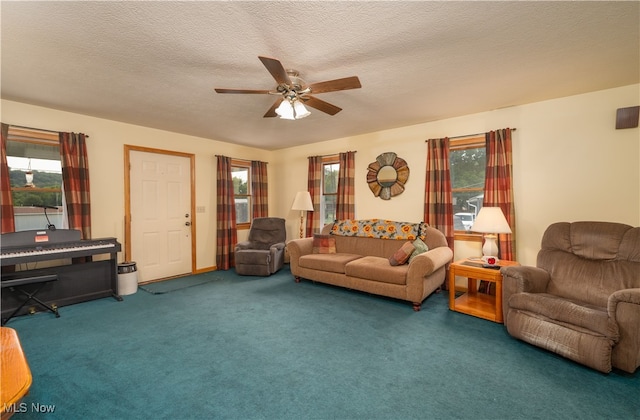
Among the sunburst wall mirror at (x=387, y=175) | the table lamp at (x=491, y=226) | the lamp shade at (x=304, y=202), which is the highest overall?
the sunburst wall mirror at (x=387, y=175)

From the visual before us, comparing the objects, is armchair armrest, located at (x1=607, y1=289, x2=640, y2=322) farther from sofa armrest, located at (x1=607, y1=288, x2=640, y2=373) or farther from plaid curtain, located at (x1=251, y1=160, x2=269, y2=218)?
plaid curtain, located at (x1=251, y1=160, x2=269, y2=218)

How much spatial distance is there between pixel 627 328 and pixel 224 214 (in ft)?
16.8

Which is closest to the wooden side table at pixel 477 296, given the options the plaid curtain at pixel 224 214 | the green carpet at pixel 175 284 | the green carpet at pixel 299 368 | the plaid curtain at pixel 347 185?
the green carpet at pixel 299 368

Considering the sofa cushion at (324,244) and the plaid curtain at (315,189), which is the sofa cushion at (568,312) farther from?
the plaid curtain at (315,189)

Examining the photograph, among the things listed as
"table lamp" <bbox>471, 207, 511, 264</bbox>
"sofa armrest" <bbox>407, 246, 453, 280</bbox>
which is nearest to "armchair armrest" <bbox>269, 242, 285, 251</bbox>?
"sofa armrest" <bbox>407, 246, 453, 280</bbox>

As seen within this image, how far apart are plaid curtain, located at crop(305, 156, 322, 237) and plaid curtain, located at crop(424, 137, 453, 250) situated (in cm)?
199

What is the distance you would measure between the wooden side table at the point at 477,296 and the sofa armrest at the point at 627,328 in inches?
35.3

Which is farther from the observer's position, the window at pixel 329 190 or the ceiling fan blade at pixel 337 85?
the window at pixel 329 190

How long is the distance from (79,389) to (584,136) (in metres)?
5.05

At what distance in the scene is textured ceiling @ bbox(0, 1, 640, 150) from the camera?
5.74 ft

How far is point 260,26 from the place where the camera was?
6.15ft

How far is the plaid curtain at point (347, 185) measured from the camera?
485 cm

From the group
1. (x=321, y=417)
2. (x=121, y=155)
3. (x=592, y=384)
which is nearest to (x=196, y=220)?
(x=121, y=155)

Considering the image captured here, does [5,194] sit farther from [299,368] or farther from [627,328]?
[627,328]
